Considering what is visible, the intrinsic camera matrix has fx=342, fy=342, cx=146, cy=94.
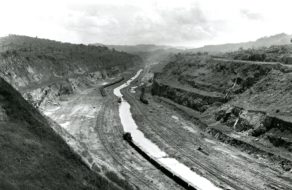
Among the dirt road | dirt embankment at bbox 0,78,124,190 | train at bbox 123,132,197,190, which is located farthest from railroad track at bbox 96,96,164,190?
dirt embankment at bbox 0,78,124,190

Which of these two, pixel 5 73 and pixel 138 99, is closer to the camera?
pixel 5 73

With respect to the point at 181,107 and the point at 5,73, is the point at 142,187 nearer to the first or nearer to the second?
the point at 181,107

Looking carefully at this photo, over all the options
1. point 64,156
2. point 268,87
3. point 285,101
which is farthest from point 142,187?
point 268,87

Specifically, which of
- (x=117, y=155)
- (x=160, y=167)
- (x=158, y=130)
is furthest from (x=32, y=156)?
(x=158, y=130)

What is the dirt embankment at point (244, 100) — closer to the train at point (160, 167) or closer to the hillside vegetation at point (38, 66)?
the train at point (160, 167)

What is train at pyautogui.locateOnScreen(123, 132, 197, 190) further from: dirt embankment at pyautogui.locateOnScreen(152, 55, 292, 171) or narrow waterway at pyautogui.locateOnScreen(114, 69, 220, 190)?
dirt embankment at pyautogui.locateOnScreen(152, 55, 292, 171)
